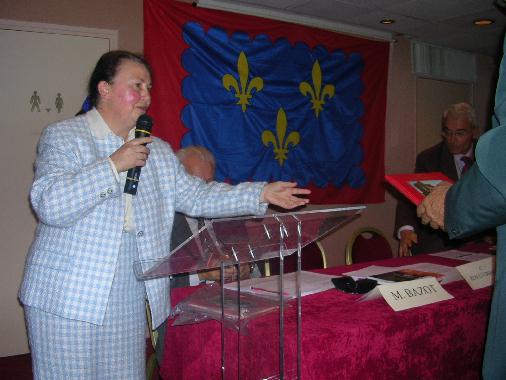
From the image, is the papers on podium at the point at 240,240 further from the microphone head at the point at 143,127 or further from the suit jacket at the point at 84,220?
the microphone head at the point at 143,127

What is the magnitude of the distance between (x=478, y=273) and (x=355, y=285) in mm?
541

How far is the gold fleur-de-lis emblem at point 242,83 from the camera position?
4109mm

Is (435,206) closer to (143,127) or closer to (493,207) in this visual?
(493,207)

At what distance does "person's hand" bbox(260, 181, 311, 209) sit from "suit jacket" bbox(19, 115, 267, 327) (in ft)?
0.13

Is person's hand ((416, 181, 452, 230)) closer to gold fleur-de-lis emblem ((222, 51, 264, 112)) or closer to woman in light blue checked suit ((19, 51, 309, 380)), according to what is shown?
woman in light blue checked suit ((19, 51, 309, 380))

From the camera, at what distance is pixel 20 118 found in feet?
11.0

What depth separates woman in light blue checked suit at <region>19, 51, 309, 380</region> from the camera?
140cm

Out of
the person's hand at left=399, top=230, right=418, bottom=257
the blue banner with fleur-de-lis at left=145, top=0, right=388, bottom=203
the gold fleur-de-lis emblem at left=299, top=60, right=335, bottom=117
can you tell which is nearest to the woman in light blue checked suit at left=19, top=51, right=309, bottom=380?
the person's hand at left=399, top=230, right=418, bottom=257

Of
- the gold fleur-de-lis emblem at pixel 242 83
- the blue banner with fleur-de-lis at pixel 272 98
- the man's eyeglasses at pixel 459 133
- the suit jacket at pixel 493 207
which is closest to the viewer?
the suit jacket at pixel 493 207

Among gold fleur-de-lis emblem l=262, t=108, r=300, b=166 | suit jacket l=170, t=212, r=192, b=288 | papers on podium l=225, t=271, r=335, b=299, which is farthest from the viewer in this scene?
gold fleur-de-lis emblem l=262, t=108, r=300, b=166

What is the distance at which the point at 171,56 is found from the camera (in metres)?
3.76

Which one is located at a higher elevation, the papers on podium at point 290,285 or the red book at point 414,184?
the red book at point 414,184

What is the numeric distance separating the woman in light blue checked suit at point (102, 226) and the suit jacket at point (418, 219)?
6.21 feet

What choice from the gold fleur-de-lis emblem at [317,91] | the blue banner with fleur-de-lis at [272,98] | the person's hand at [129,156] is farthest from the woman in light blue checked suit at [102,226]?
the gold fleur-de-lis emblem at [317,91]
